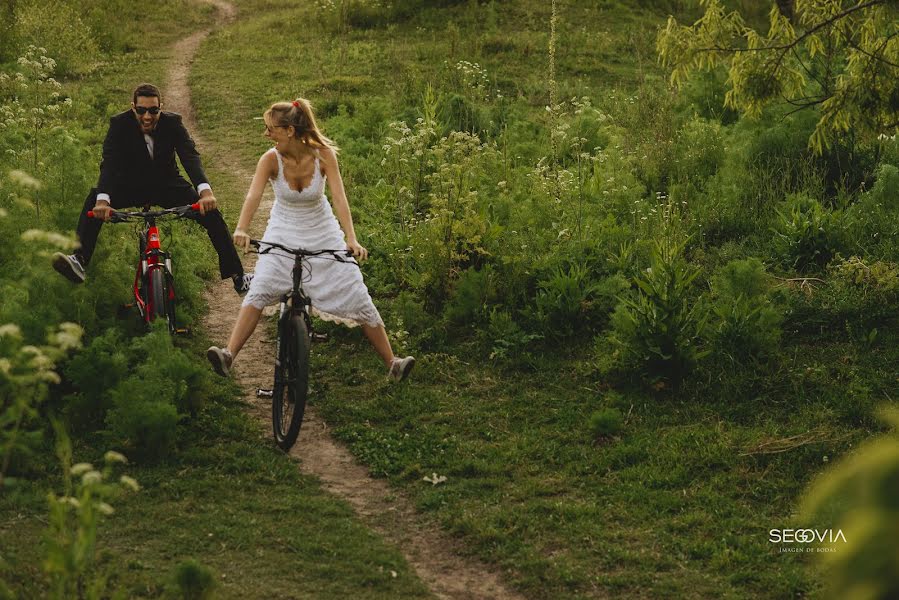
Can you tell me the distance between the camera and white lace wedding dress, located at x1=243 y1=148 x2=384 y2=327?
7.55 metres

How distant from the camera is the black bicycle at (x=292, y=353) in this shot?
7164 mm

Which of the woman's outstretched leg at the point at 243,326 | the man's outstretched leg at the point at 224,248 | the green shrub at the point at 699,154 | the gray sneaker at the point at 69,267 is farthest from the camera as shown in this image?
the green shrub at the point at 699,154

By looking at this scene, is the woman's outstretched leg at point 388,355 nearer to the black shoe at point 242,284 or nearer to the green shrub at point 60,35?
the black shoe at point 242,284

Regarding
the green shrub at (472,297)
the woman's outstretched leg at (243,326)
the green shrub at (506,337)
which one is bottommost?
the green shrub at (506,337)

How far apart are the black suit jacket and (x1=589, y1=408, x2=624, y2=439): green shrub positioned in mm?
3840

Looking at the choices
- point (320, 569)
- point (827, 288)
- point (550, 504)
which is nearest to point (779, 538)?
point (550, 504)

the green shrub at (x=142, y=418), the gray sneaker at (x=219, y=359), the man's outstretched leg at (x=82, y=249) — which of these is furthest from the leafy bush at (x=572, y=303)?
the man's outstretched leg at (x=82, y=249)

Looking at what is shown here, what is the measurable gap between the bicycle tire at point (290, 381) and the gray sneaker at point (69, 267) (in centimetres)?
192

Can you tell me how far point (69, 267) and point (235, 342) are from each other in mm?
1565

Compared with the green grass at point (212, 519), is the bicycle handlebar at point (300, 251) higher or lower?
higher

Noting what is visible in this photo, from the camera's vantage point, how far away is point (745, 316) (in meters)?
Answer: 8.53

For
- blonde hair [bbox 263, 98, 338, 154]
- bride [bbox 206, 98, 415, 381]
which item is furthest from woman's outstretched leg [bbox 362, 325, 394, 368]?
blonde hair [bbox 263, 98, 338, 154]

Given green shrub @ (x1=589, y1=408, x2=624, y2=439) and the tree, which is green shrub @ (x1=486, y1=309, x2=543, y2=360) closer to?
green shrub @ (x1=589, y1=408, x2=624, y2=439)

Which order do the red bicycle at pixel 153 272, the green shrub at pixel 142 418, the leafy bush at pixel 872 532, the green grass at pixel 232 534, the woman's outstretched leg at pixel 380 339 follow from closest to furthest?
the leafy bush at pixel 872 532 → the green grass at pixel 232 534 → the green shrub at pixel 142 418 → the woman's outstretched leg at pixel 380 339 → the red bicycle at pixel 153 272
